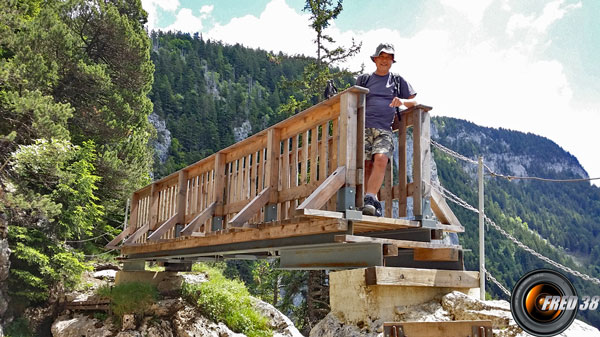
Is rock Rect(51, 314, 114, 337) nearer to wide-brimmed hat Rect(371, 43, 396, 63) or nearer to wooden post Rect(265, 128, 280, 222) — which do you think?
wooden post Rect(265, 128, 280, 222)

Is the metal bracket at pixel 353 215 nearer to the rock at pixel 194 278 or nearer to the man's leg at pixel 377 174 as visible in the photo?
the man's leg at pixel 377 174

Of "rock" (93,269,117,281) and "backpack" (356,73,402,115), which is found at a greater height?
"backpack" (356,73,402,115)

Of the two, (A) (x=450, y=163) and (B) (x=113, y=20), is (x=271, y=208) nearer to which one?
(B) (x=113, y=20)

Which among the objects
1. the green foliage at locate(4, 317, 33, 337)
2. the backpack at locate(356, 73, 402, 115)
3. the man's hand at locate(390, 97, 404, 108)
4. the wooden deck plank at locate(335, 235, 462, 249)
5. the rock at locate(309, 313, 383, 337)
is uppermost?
the backpack at locate(356, 73, 402, 115)

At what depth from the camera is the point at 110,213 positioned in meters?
22.9

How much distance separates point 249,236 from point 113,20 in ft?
59.7

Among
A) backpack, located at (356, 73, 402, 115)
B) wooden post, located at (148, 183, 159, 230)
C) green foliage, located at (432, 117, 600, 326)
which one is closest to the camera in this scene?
backpack, located at (356, 73, 402, 115)

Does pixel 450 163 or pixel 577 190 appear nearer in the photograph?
pixel 450 163

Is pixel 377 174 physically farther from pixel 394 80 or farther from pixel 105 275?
pixel 105 275

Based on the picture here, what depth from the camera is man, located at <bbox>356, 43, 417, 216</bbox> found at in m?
6.05

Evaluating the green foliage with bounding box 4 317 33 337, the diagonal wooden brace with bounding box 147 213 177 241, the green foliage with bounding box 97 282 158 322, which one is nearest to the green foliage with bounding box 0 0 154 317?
the green foliage with bounding box 4 317 33 337

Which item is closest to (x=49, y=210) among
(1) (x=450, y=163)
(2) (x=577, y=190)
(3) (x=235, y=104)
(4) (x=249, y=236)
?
(4) (x=249, y=236)

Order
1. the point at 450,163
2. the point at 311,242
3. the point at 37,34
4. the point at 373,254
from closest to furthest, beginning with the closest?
the point at 373,254 → the point at 311,242 → the point at 37,34 → the point at 450,163

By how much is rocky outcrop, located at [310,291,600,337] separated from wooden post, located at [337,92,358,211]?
3.90 ft
